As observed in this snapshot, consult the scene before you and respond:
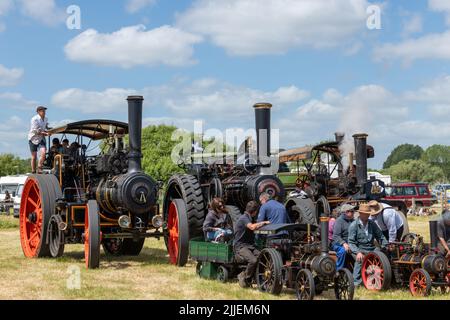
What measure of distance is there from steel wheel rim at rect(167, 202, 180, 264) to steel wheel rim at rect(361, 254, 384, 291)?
3258 mm

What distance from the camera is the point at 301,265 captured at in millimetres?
6898

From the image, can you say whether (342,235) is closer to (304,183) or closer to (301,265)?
(301,265)

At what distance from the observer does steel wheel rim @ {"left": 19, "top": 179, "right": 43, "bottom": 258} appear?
37.0 feet

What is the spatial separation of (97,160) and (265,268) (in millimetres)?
4573

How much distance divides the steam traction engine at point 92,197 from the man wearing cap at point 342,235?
3.04 metres

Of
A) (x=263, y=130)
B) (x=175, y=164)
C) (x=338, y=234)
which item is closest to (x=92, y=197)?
(x=263, y=130)

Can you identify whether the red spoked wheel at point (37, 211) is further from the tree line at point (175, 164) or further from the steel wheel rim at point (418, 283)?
the steel wheel rim at point (418, 283)

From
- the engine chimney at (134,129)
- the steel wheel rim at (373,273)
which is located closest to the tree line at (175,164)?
the engine chimney at (134,129)

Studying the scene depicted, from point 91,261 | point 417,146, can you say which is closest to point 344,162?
point 91,261

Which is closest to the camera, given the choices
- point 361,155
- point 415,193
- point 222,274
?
point 222,274

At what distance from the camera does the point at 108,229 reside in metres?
11.0

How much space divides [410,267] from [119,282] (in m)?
3.62
